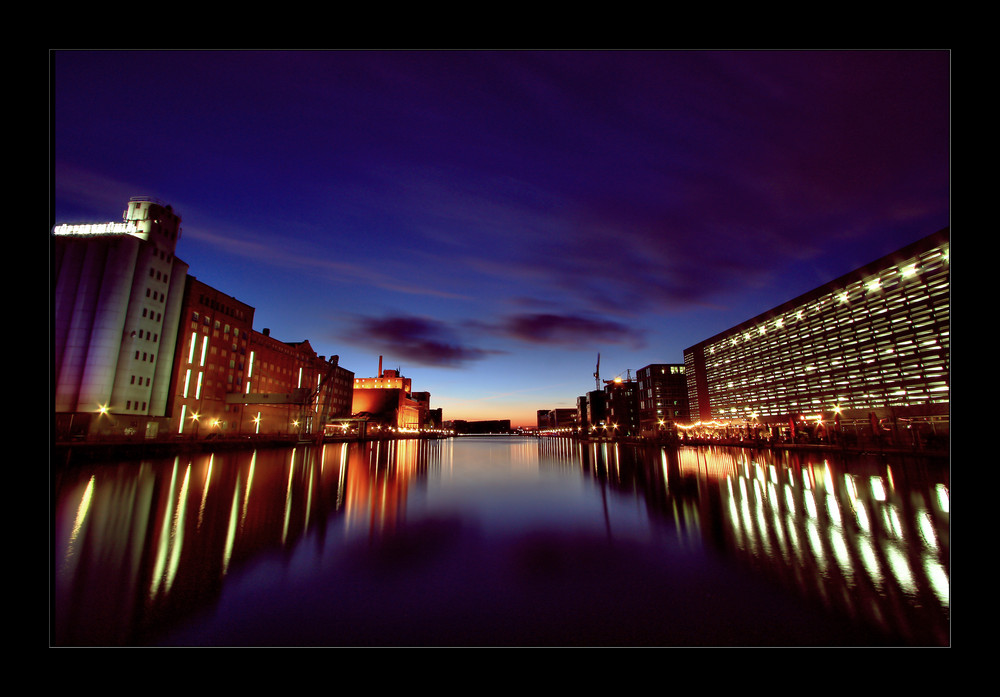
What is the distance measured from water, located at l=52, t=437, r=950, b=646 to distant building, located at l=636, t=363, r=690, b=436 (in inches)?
5438

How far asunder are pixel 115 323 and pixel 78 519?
177 ft

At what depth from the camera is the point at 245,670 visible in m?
4.86

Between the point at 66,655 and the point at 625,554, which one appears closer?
the point at 66,655

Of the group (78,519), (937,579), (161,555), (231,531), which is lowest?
(78,519)

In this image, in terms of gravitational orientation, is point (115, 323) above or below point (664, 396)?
above

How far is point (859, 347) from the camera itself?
69.9m

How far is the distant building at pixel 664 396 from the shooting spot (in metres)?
150

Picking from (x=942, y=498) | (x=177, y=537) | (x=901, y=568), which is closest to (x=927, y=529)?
(x=901, y=568)

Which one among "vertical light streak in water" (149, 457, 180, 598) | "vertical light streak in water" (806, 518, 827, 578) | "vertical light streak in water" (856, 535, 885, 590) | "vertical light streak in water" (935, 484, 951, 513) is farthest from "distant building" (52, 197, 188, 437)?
"vertical light streak in water" (935, 484, 951, 513)

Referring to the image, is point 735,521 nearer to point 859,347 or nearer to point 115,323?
point 115,323

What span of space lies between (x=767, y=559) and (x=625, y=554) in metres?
3.74

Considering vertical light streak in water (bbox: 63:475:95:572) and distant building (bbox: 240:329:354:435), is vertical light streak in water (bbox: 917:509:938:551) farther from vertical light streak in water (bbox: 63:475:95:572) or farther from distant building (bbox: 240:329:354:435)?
distant building (bbox: 240:329:354:435)
